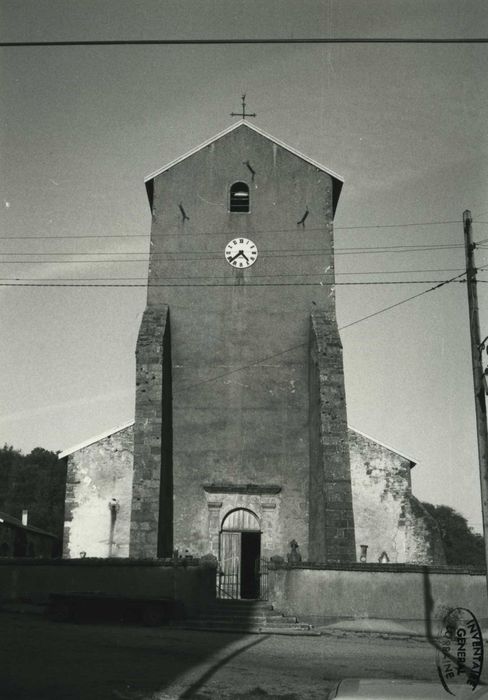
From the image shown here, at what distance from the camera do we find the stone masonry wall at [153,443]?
18844 mm

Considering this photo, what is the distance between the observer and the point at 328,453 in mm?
19688

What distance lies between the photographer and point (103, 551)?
22.9 m

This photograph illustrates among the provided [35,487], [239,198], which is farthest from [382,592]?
[35,487]

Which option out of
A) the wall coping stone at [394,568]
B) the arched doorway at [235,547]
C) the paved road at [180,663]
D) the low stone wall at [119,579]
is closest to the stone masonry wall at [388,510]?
the arched doorway at [235,547]

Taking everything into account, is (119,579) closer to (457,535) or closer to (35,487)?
(35,487)

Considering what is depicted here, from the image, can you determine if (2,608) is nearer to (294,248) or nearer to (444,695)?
(294,248)

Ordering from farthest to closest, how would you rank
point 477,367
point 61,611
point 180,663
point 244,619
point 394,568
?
point 394,568 < point 244,619 < point 61,611 < point 477,367 < point 180,663

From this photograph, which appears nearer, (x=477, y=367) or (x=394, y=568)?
(x=477, y=367)

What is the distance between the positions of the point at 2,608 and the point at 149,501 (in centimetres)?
443

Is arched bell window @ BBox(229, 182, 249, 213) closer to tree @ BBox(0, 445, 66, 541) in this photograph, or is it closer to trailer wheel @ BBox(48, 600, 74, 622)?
trailer wheel @ BBox(48, 600, 74, 622)

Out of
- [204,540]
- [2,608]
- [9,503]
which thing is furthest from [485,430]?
[9,503]

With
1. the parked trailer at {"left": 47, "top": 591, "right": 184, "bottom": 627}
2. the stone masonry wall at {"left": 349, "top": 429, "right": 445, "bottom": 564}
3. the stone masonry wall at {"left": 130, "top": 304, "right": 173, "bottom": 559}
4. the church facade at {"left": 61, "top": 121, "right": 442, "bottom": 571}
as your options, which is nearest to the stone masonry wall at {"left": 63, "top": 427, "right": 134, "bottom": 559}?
the church facade at {"left": 61, "top": 121, "right": 442, "bottom": 571}

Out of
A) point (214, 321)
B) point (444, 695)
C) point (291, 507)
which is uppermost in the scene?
point (214, 321)

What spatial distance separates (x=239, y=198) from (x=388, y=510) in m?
11.5
